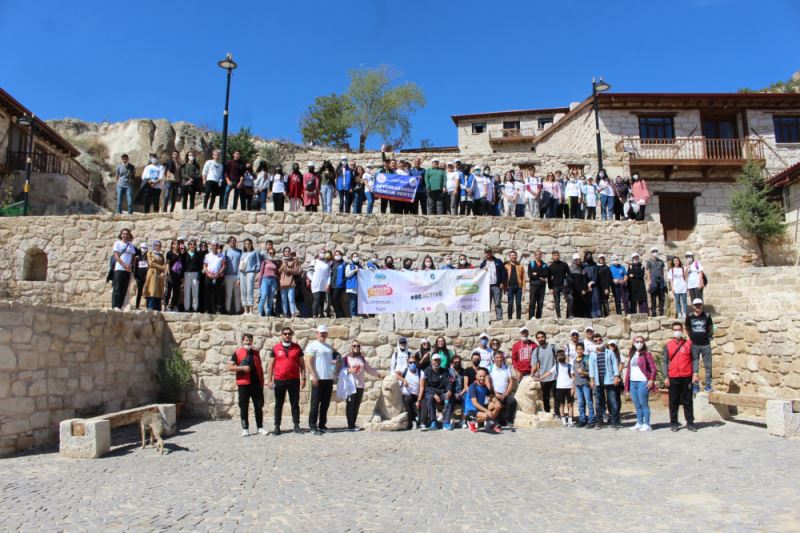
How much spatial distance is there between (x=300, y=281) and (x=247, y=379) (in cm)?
412

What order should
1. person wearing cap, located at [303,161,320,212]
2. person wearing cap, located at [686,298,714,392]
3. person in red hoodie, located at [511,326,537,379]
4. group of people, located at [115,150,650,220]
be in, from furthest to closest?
person wearing cap, located at [303,161,320,212]
group of people, located at [115,150,650,220]
person in red hoodie, located at [511,326,537,379]
person wearing cap, located at [686,298,714,392]

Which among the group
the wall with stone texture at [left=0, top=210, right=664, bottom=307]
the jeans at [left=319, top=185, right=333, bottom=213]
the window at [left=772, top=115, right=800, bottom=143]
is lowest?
the wall with stone texture at [left=0, top=210, right=664, bottom=307]

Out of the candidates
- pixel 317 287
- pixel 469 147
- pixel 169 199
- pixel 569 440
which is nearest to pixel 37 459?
pixel 317 287

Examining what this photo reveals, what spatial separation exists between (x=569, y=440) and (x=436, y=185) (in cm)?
945

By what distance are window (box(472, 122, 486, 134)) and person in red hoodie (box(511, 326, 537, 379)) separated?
29513 millimetres

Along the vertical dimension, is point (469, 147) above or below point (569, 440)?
above

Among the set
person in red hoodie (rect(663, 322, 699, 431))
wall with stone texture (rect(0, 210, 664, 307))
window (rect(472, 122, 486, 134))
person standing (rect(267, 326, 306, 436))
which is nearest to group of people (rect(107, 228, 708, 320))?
wall with stone texture (rect(0, 210, 664, 307))

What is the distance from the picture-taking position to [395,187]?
1709 cm

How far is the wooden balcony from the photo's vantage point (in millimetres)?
36906

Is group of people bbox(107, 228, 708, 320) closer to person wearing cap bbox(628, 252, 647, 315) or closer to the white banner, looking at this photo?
person wearing cap bbox(628, 252, 647, 315)

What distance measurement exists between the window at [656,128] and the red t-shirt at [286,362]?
21.6m

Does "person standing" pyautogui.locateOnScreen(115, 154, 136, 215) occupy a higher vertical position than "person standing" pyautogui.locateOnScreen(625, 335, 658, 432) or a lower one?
higher

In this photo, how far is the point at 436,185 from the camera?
16.9 meters

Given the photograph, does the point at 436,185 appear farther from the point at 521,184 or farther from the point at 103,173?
the point at 103,173
